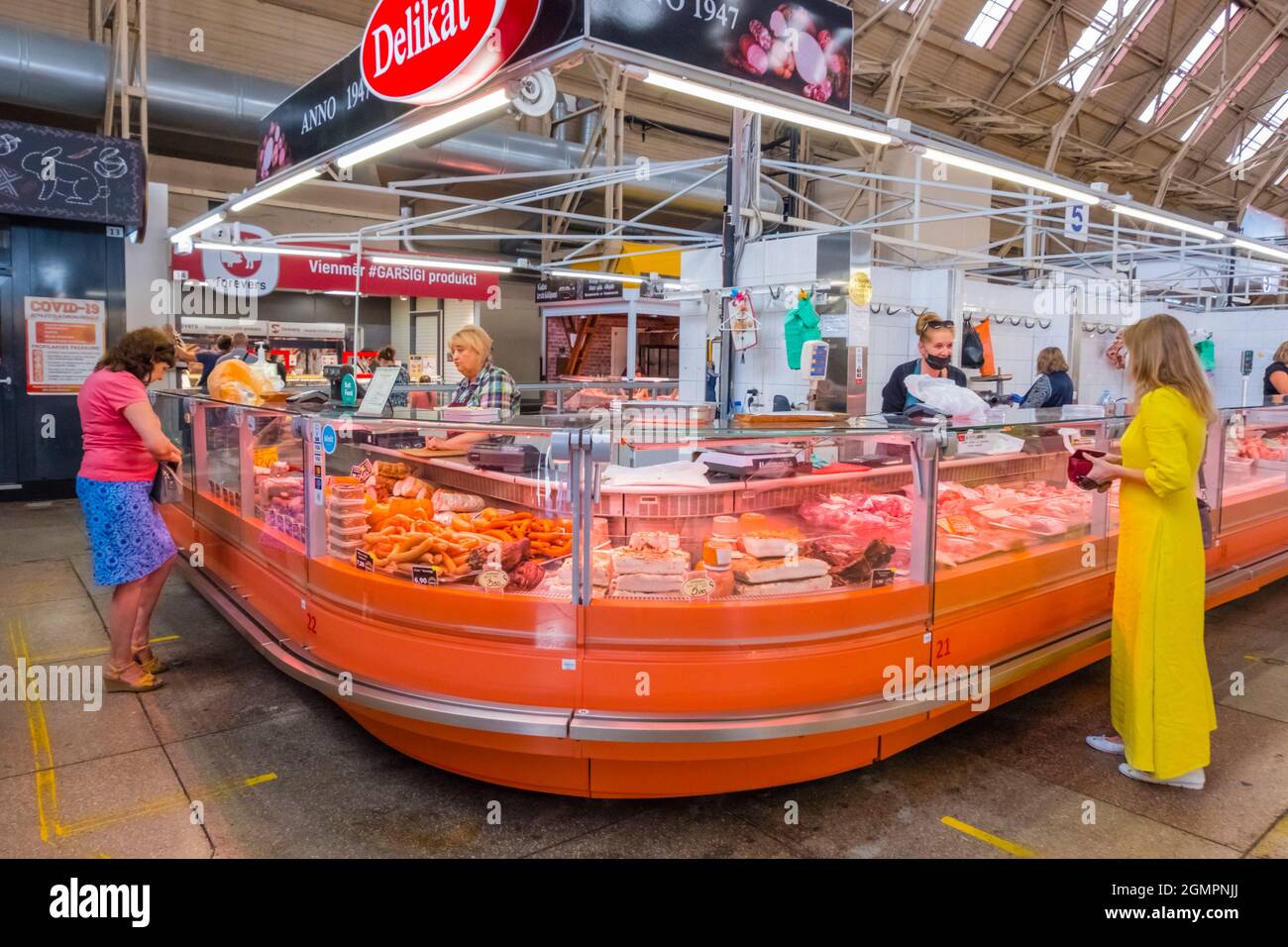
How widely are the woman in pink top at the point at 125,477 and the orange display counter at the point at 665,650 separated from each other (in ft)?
2.80

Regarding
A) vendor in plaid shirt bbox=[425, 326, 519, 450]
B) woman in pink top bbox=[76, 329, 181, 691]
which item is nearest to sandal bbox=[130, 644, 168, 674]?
woman in pink top bbox=[76, 329, 181, 691]

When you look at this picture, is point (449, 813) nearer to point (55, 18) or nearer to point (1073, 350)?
point (1073, 350)

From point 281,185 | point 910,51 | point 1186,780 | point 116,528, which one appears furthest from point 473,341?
point 910,51

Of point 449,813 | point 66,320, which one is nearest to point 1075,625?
point 449,813

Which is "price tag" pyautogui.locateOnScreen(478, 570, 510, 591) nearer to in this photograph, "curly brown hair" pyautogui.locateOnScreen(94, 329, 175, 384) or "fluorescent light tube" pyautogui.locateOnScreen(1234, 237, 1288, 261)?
"curly brown hair" pyautogui.locateOnScreen(94, 329, 175, 384)

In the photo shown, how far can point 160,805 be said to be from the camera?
3.27 m

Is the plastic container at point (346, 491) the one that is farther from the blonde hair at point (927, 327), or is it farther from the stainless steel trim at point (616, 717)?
the blonde hair at point (927, 327)

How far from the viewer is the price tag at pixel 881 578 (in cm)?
332

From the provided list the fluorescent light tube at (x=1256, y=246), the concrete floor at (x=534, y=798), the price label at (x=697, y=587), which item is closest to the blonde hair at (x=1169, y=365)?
the concrete floor at (x=534, y=798)

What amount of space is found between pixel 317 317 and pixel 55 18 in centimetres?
472

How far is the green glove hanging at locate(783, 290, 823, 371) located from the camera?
8.75 metres

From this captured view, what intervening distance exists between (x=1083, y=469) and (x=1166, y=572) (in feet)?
1.68

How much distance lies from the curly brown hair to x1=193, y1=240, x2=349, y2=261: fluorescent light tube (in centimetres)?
549

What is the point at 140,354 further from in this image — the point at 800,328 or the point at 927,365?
the point at 800,328
